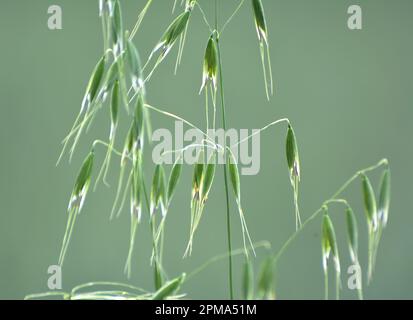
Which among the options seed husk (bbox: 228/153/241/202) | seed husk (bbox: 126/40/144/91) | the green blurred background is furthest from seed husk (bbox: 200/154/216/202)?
the green blurred background

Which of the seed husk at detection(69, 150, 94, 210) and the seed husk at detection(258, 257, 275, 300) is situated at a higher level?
the seed husk at detection(69, 150, 94, 210)

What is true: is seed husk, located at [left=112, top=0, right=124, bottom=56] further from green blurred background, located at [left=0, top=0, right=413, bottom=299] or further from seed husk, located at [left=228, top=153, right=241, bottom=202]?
green blurred background, located at [left=0, top=0, right=413, bottom=299]

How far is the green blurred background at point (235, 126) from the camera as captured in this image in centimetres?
140

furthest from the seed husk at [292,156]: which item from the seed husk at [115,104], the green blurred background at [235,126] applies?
the green blurred background at [235,126]

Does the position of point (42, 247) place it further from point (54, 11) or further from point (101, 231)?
point (54, 11)

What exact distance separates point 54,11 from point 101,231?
52cm

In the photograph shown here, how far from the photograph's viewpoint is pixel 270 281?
1.15ft

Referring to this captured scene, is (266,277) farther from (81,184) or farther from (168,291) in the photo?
(81,184)

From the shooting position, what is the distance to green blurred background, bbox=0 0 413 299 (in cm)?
140

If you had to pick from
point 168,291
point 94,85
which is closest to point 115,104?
point 94,85

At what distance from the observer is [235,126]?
142 cm

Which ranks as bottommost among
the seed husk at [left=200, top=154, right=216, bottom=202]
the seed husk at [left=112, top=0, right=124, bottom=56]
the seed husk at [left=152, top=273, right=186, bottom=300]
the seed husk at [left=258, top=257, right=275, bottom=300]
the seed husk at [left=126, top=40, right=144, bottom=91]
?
the seed husk at [left=152, top=273, right=186, bottom=300]

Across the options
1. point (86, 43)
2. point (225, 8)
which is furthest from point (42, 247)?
point (225, 8)
